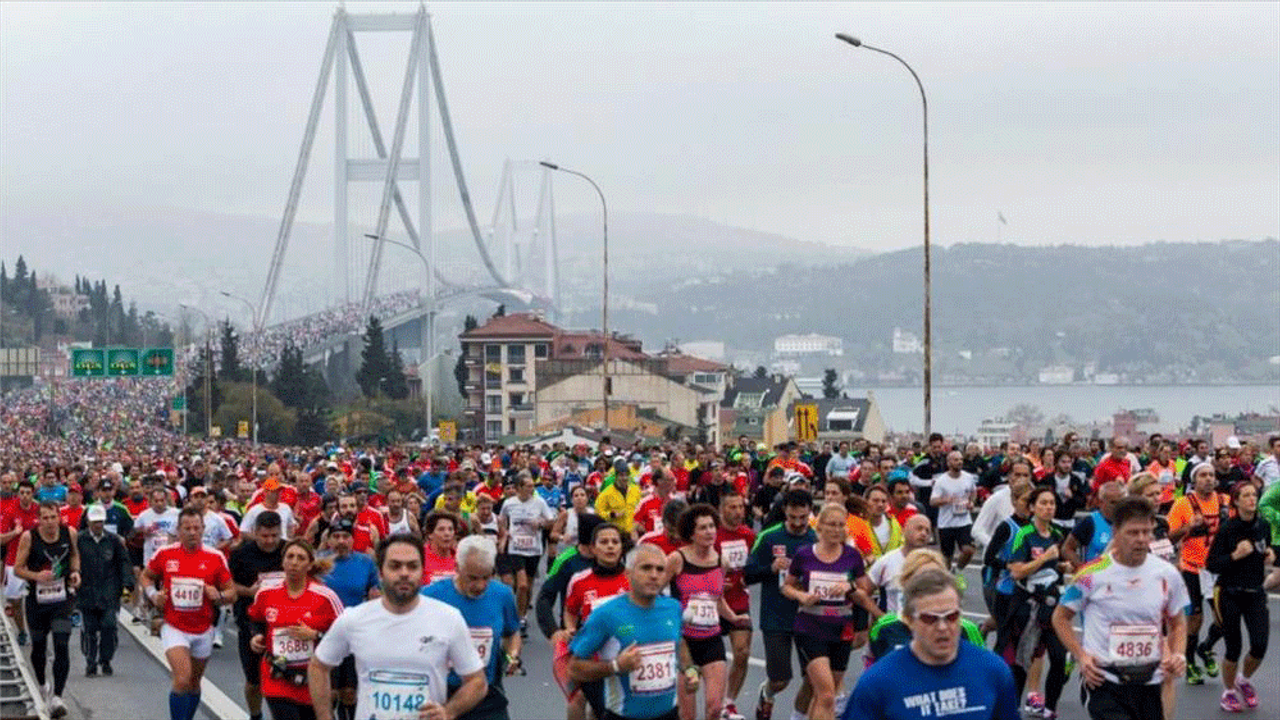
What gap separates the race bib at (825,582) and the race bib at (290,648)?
246cm

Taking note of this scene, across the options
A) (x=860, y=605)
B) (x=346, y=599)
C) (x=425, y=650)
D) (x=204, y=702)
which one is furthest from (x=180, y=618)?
(x=425, y=650)

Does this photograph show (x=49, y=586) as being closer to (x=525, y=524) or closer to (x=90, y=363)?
(x=525, y=524)

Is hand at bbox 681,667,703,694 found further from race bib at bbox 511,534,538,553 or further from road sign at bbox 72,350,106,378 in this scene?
road sign at bbox 72,350,106,378

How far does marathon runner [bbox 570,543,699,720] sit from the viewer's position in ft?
29.8

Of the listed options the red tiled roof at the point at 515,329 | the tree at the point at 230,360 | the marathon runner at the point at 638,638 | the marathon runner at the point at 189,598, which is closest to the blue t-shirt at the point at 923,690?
the marathon runner at the point at 638,638

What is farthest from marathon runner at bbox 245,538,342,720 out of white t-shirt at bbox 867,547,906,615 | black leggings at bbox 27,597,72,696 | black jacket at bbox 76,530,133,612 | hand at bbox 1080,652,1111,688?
black jacket at bbox 76,530,133,612

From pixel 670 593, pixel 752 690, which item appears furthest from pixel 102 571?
pixel 670 593

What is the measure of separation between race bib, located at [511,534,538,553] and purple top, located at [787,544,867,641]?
719 centimetres

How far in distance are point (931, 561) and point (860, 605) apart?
5310mm

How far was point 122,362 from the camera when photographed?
87.6 m

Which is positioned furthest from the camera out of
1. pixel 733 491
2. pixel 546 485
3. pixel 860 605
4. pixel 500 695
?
pixel 546 485

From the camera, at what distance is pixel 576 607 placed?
10672 mm

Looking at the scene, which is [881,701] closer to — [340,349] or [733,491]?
[733,491]

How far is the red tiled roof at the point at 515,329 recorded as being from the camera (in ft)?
398
